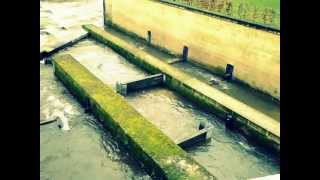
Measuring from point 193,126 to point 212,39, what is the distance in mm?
6272

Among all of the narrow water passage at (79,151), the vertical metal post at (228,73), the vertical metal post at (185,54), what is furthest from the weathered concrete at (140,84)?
the vertical metal post at (185,54)

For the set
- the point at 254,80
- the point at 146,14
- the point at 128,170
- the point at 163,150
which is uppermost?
the point at 146,14

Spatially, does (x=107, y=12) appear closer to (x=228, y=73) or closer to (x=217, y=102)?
(x=228, y=73)

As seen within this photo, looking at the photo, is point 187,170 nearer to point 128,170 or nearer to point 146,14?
point 128,170

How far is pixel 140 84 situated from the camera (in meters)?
17.1

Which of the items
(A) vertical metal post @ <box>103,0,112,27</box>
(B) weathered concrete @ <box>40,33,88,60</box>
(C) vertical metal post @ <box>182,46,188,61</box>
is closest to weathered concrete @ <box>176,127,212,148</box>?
(C) vertical metal post @ <box>182,46,188,61</box>

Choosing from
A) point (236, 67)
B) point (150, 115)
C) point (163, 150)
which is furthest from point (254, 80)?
point (163, 150)

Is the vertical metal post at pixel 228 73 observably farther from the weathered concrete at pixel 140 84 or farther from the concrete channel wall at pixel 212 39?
the weathered concrete at pixel 140 84

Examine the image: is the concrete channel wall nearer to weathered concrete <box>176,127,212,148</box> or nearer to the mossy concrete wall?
weathered concrete <box>176,127,212,148</box>

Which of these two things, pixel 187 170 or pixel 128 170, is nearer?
pixel 187 170

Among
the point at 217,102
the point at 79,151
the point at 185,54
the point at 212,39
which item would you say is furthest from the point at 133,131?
the point at 185,54

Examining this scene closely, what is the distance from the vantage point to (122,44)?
22.3m
